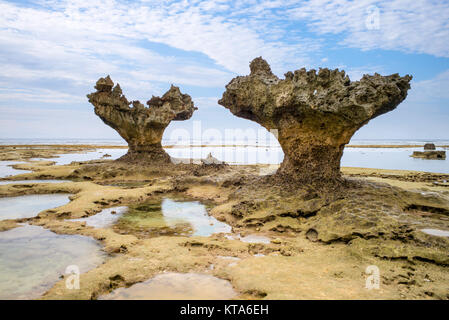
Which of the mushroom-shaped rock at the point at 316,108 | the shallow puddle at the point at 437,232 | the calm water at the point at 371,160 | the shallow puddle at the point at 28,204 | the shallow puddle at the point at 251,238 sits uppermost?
the mushroom-shaped rock at the point at 316,108

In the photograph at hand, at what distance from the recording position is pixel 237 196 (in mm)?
10891

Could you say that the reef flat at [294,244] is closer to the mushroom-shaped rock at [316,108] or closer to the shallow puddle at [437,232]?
the shallow puddle at [437,232]

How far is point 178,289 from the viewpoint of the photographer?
4.72 m

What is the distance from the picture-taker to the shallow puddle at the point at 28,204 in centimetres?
971

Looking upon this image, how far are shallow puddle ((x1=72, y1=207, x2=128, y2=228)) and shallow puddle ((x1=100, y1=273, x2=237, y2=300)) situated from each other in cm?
428

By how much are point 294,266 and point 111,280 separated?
11.4 feet

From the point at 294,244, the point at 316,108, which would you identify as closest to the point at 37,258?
the point at 294,244

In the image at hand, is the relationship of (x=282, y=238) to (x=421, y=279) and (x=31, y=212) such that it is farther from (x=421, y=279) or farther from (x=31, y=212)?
(x=31, y=212)

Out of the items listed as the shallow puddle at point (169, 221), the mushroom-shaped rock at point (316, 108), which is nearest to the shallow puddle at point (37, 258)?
the shallow puddle at point (169, 221)

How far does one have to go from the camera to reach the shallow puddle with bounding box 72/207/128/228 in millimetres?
8742

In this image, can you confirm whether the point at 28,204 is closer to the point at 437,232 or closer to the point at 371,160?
the point at 437,232

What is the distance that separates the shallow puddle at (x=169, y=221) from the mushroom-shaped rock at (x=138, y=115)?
10147 millimetres

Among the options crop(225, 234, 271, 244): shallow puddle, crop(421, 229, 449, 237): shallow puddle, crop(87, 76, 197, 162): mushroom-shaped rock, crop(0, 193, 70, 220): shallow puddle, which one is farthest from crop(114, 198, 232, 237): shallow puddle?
crop(87, 76, 197, 162): mushroom-shaped rock

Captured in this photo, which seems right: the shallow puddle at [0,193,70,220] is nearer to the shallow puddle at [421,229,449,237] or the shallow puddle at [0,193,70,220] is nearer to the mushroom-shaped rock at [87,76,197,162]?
the mushroom-shaped rock at [87,76,197,162]
